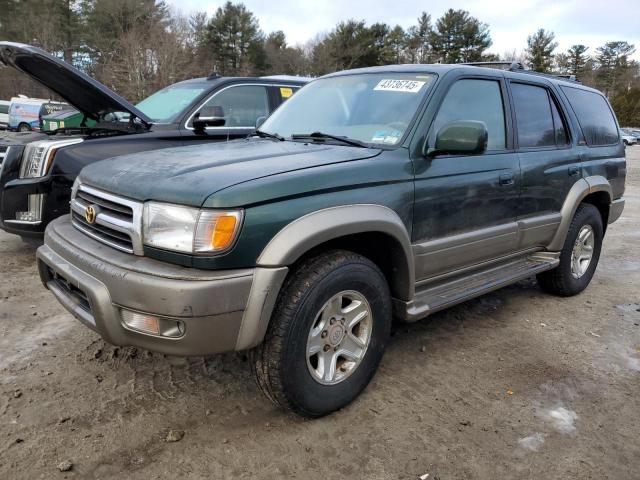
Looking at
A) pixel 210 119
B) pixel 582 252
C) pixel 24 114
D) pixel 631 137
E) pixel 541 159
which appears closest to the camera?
pixel 541 159

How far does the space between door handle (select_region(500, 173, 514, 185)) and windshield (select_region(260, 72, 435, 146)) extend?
0.87m

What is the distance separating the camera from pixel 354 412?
277 centimetres

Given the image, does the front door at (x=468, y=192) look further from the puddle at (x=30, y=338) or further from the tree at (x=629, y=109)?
the tree at (x=629, y=109)

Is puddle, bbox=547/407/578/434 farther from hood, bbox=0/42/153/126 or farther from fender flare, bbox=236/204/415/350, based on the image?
hood, bbox=0/42/153/126

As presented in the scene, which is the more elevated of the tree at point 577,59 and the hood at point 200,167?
the tree at point 577,59

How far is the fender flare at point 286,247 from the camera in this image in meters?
2.25

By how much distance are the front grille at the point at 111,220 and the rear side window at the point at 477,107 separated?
6.03 ft

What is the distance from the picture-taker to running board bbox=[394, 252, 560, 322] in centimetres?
303

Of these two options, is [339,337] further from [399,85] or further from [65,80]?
[65,80]

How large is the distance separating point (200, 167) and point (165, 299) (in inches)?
29.3

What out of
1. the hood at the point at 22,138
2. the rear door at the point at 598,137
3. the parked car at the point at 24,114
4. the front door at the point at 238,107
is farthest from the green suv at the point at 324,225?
the parked car at the point at 24,114

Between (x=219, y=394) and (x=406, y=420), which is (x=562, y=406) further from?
(x=219, y=394)

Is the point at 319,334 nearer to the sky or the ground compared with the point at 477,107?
nearer to the ground

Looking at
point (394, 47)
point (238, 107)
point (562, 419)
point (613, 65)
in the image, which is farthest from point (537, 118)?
point (613, 65)
